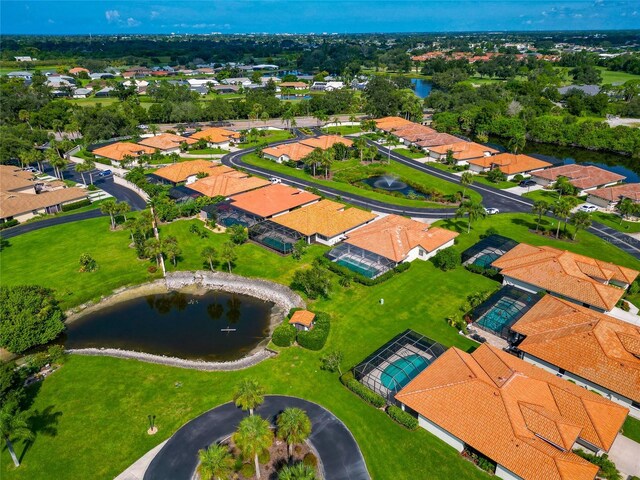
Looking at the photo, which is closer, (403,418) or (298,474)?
(298,474)

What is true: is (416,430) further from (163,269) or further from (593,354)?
(163,269)

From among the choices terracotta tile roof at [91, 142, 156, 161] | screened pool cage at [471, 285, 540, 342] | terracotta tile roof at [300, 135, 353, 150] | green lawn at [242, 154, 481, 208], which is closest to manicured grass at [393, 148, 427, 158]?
green lawn at [242, 154, 481, 208]

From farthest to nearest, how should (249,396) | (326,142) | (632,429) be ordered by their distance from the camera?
(326,142)
(632,429)
(249,396)

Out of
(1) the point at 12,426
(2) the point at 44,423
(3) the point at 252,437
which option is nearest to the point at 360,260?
(3) the point at 252,437

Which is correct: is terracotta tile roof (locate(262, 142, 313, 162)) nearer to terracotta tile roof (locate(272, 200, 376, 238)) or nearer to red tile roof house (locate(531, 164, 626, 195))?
terracotta tile roof (locate(272, 200, 376, 238))

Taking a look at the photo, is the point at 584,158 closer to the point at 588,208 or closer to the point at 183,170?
the point at 588,208

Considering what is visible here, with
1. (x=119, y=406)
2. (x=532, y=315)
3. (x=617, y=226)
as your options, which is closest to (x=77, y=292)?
(x=119, y=406)

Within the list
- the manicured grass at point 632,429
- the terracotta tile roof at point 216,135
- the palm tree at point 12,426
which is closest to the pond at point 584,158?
the terracotta tile roof at point 216,135
